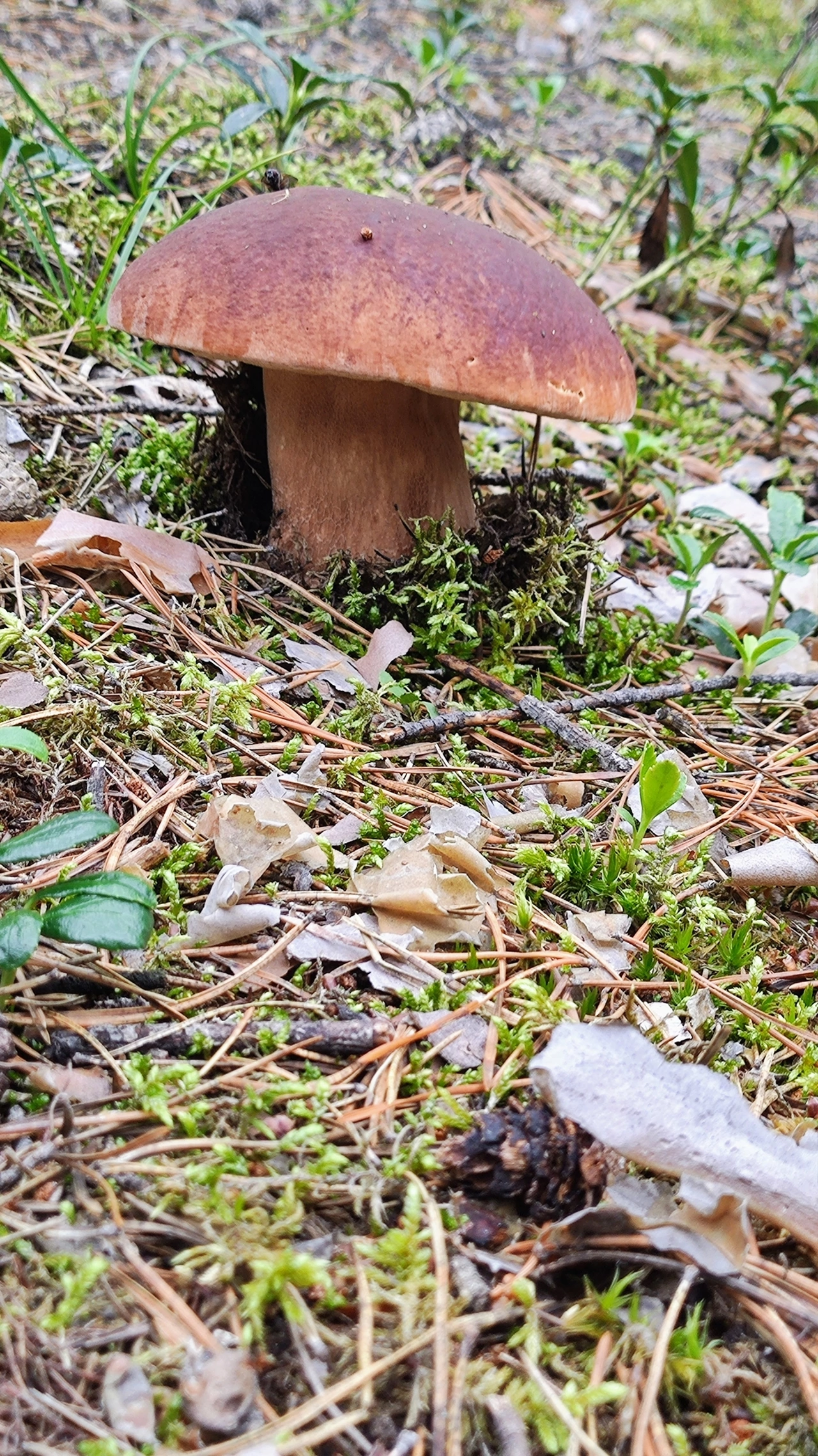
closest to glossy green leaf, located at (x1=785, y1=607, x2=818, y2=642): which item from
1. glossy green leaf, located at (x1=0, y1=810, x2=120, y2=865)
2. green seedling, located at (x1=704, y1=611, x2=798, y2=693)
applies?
green seedling, located at (x1=704, y1=611, x2=798, y2=693)

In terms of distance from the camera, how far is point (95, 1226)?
38.5 inches

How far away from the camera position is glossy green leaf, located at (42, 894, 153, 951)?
1.17m

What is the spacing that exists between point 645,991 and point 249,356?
4.74ft

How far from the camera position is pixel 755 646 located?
2.39m

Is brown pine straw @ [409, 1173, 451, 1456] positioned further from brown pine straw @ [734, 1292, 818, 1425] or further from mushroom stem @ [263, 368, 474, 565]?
mushroom stem @ [263, 368, 474, 565]

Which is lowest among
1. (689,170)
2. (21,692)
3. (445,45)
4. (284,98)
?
(21,692)

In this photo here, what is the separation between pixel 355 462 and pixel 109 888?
1.48 m

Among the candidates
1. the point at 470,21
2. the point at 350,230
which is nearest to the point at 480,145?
the point at 470,21

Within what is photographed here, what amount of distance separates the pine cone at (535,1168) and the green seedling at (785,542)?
1.73 meters

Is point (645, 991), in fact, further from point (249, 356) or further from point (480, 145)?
point (480, 145)

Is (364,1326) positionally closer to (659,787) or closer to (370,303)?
(659,787)

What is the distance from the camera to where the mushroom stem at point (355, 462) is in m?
2.33

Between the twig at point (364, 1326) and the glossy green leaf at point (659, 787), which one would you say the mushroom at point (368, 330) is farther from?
the twig at point (364, 1326)

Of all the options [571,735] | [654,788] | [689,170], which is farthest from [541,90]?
[654,788]
